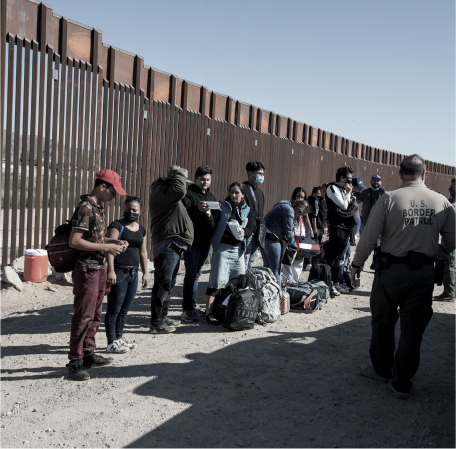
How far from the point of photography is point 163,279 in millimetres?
5719

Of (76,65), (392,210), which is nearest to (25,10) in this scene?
(76,65)

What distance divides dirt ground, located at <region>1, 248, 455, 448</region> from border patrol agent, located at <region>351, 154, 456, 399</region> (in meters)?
0.41

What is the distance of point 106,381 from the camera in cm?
452

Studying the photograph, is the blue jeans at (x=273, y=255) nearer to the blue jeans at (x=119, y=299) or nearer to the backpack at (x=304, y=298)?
the backpack at (x=304, y=298)

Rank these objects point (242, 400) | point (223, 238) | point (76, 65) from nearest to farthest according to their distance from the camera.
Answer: point (242, 400) < point (223, 238) < point (76, 65)

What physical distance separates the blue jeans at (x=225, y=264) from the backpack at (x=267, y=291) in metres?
0.22

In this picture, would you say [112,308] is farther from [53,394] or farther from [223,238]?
[223,238]

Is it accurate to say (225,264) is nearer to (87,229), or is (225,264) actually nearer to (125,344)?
(125,344)

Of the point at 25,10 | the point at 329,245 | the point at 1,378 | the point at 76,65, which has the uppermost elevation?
the point at 25,10

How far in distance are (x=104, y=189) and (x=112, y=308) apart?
1.32 m

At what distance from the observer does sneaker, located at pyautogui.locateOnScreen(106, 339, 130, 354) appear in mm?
5192

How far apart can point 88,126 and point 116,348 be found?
5384 mm

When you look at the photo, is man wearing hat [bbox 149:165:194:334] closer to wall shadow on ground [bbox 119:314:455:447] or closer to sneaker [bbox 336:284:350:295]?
wall shadow on ground [bbox 119:314:455:447]

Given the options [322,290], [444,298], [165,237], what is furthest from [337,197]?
[165,237]
